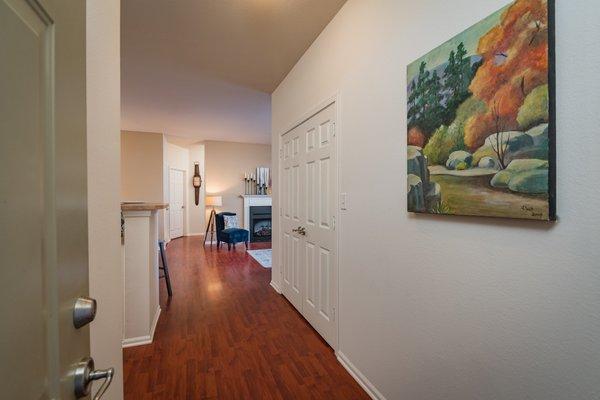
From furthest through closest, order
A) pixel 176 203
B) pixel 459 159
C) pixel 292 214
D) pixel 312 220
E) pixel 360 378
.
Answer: pixel 176 203, pixel 292 214, pixel 312 220, pixel 360 378, pixel 459 159

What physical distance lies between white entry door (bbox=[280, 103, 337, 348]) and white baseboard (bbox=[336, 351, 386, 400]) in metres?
0.15

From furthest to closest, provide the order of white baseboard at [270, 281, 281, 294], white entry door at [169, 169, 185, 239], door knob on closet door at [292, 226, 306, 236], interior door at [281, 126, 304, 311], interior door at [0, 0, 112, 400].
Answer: white entry door at [169, 169, 185, 239] → white baseboard at [270, 281, 281, 294] → interior door at [281, 126, 304, 311] → door knob on closet door at [292, 226, 306, 236] → interior door at [0, 0, 112, 400]

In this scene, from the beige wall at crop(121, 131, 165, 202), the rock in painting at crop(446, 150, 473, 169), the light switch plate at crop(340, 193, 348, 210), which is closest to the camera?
the rock in painting at crop(446, 150, 473, 169)

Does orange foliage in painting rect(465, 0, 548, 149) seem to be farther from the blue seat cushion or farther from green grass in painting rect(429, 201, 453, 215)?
the blue seat cushion

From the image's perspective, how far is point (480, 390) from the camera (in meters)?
1.10

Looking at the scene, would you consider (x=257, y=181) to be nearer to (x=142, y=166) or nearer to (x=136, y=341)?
(x=142, y=166)

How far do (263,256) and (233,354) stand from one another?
3306mm

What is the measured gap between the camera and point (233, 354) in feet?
7.11

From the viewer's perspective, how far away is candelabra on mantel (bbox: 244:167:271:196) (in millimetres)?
7586

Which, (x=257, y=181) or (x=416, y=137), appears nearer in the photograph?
(x=416, y=137)

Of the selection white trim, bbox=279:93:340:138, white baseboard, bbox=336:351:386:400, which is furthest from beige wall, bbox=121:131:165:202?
white baseboard, bbox=336:351:386:400

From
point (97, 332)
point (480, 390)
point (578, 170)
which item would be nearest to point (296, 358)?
point (480, 390)

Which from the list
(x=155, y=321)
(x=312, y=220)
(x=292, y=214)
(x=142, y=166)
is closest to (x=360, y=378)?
(x=312, y=220)
